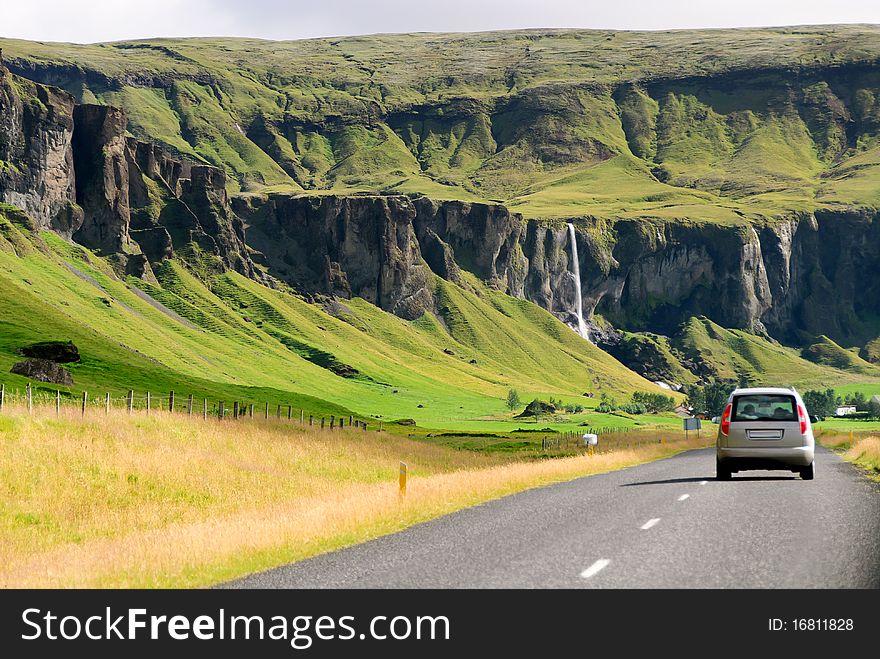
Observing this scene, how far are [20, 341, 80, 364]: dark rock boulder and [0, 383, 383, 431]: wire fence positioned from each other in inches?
474

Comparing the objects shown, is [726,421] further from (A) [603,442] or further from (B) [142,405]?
(B) [142,405]

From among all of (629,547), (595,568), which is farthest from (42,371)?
(595,568)

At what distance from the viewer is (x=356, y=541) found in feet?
66.2

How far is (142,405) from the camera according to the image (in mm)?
94000

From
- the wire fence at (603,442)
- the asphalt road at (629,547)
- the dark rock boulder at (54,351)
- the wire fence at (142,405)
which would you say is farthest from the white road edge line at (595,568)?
the dark rock boulder at (54,351)

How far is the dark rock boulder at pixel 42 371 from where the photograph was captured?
9650 centimetres

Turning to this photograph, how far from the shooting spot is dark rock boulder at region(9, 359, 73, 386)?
96.5 m

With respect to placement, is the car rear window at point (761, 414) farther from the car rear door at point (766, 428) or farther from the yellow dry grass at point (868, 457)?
the yellow dry grass at point (868, 457)

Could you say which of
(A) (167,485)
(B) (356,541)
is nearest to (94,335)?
(A) (167,485)

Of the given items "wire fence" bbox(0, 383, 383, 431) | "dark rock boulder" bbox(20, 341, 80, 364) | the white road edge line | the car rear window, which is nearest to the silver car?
the car rear window

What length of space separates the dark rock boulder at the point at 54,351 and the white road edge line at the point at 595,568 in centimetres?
10362

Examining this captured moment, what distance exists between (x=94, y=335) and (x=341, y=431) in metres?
80.2

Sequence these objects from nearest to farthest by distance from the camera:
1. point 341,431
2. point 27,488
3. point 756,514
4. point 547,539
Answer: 1. point 547,539
2. point 756,514
3. point 27,488
4. point 341,431
